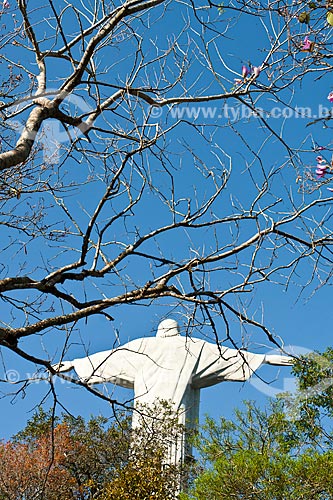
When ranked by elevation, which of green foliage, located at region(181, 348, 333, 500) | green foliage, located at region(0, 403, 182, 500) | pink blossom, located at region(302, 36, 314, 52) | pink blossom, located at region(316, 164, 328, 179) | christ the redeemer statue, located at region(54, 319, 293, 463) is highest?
christ the redeemer statue, located at region(54, 319, 293, 463)

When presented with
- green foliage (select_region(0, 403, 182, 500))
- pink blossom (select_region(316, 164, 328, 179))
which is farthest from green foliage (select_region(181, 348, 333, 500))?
pink blossom (select_region(316, 164, 328, 179))

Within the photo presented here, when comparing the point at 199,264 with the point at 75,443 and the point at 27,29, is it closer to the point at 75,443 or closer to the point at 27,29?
the point at 27,29

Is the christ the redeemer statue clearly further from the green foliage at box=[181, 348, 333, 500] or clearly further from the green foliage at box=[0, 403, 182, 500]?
the green foliage at box=[181, 348, 333, 500]

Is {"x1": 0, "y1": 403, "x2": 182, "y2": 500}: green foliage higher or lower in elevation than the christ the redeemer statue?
lower

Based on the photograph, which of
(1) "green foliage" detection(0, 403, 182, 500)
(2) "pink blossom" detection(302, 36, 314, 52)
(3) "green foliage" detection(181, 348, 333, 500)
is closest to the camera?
(2) "pink blossom" detection(302, 36, 314, 52)

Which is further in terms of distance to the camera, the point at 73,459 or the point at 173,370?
the point at 73,459

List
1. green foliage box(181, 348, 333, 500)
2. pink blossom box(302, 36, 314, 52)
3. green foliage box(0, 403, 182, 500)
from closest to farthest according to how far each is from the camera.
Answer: pink blossom box(302, 36, 314, 52), green foliage box(181, 348, 333, 500), green foliage box(0, 403, 182, 500)

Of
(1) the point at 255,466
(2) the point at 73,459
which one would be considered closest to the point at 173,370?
(2) the point at 73,459

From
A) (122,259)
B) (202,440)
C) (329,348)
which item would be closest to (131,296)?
(122,259)

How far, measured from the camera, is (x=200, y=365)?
10.0 metres

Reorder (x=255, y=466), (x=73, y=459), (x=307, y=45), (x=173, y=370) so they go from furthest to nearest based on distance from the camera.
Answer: (x=73, y=459)
(x=173, y=370)
(x=255, y=466)
(x=307, y=45)

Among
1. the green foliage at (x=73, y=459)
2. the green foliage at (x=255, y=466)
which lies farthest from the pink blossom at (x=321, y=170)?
the green foliage at (x=73, y=459)

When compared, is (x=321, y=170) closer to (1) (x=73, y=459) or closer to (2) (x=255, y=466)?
(2) (x=255, y=466)

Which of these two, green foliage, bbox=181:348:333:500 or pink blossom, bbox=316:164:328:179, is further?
green foliage, bbox=181:348:333:500
